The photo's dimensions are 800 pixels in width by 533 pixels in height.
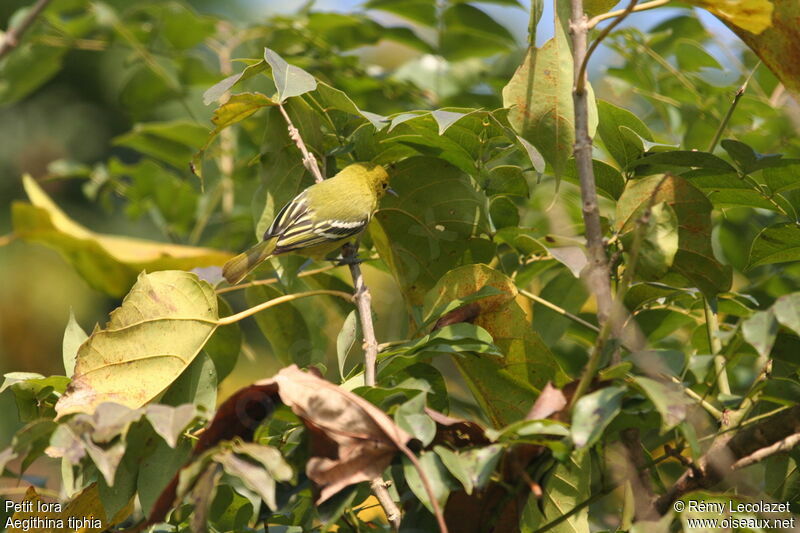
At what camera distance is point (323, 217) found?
6.48ft

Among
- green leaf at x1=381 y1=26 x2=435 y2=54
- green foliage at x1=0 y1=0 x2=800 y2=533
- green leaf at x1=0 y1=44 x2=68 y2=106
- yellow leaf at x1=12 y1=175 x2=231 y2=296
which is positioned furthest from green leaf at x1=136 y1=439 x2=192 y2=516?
green leaf at x1=0 y1=44 x2=68 y2=106

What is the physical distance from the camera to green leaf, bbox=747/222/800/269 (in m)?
1.23

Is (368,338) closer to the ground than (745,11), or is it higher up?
closer to the ground

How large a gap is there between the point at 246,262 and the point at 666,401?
931 millimetres

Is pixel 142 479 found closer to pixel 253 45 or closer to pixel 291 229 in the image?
pixel 291 229

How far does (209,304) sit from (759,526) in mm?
818

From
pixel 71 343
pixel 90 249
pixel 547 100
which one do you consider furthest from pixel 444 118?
pixel 90 249

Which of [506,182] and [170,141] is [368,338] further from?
[170,141]

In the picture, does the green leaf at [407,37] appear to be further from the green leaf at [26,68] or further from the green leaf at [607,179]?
the green leaf at [607,179]

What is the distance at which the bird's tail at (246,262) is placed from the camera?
1.43 meters

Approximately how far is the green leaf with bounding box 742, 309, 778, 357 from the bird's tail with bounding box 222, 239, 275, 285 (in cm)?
88

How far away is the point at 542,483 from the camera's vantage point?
3.04ft

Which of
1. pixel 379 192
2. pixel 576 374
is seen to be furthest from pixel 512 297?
pixel 576 374

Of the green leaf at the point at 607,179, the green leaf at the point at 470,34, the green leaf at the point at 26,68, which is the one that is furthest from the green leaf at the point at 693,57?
the green leaf at the point at 26,68
